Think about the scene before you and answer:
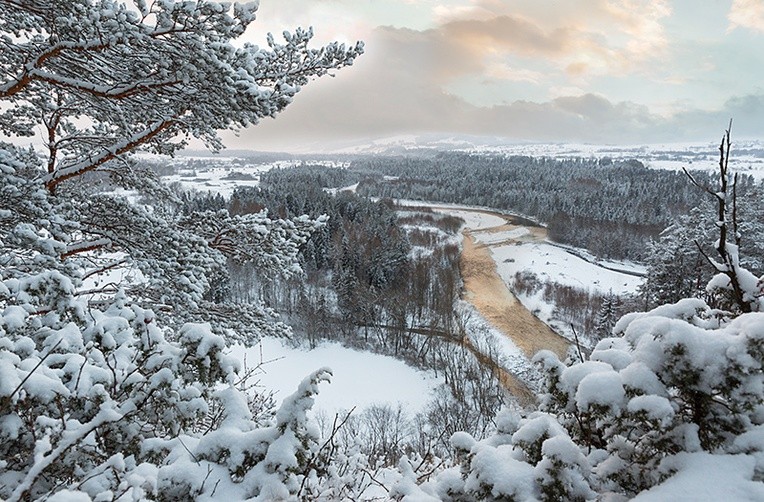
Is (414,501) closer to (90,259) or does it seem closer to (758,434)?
(758,434)

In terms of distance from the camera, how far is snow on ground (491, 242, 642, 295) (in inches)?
1980

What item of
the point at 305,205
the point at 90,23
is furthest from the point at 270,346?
the point at 90,23

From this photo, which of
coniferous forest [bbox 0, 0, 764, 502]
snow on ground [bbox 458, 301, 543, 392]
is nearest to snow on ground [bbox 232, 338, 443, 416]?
snow on ground [bbox 458, 301, 543, 392]

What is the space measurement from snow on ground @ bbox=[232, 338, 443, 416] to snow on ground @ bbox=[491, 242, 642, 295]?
71.8 feet

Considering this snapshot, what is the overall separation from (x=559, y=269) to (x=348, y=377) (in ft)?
113

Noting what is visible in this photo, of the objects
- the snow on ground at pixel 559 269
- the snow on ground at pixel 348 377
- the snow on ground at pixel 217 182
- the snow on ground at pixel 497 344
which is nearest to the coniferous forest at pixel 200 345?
the snow on ground at pixel 348 377

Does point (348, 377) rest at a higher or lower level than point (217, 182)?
lower

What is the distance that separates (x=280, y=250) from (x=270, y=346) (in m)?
35.6

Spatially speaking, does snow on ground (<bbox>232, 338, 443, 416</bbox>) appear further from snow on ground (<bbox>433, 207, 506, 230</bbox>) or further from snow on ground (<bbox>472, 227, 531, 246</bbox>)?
snow on ground (<bbox>433, 207, 506, 230</bbox>)

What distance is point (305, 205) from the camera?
6397 cm

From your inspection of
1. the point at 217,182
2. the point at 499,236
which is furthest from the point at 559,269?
the point at 217,182

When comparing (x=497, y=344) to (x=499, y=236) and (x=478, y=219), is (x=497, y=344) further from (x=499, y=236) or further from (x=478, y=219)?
(x=478, y=219)

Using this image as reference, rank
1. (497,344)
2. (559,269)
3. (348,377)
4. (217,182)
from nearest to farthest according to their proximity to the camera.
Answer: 1. (348,377)
2. (497,344)
3. (559,269)
4. (217,182)

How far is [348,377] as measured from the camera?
111 feet
